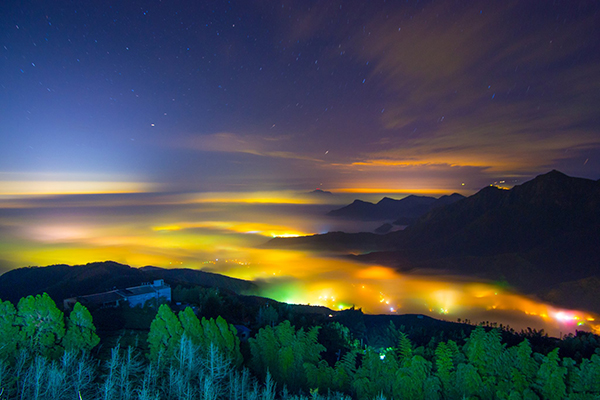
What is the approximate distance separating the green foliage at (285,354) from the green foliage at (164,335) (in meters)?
6.73

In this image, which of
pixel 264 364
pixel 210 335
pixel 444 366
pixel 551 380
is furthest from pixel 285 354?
pixel 551 380

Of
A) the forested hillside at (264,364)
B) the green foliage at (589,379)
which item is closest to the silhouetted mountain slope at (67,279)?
the forested hillside at (264,364)

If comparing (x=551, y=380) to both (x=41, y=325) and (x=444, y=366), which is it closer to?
(x=444, y=366)

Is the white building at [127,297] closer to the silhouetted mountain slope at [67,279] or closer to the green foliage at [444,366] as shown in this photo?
the silhouetted mountain slope at [67,279]

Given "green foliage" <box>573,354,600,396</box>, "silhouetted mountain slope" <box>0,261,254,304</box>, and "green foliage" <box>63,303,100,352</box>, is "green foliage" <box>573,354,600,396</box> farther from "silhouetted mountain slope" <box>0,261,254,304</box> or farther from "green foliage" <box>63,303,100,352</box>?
"silhouetted mountain slope" <box>0,261,254,304</box>

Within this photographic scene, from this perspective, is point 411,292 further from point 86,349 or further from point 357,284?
point 86,349

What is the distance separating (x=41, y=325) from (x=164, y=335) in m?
7.72

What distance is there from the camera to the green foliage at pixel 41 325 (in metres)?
21.1

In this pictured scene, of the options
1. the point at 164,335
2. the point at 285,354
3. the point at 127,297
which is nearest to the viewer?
the point at 164,335

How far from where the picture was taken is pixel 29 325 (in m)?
21.7

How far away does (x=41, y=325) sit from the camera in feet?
71.5

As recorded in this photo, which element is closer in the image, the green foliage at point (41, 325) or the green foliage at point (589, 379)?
the green foliage at point (41, 325)

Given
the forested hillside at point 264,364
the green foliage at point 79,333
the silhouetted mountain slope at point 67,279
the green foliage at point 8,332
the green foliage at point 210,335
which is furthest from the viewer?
the silhouetted mountain slope at point 67,279

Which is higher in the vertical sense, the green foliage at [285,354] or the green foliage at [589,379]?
the green foliage at [285,354]
